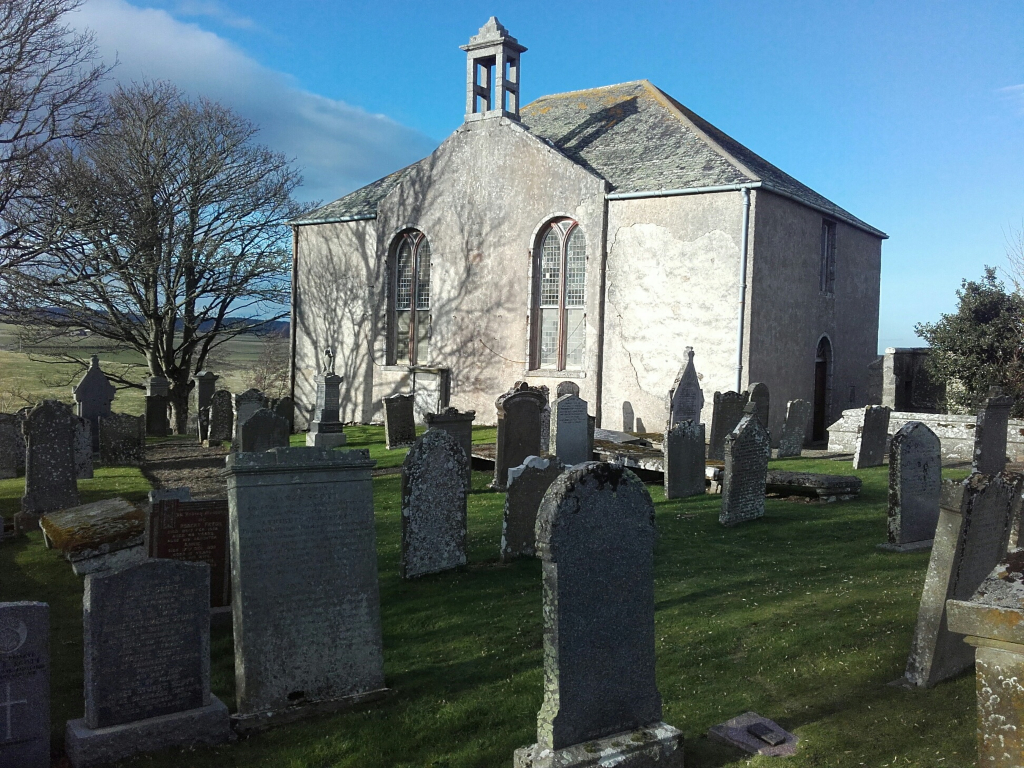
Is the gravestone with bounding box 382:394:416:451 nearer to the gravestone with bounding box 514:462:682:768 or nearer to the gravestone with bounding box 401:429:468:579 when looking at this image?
the gravestone with bounding box 401:429:468:579

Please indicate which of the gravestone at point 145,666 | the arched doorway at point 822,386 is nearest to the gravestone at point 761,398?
the arched doorway at point 822,386

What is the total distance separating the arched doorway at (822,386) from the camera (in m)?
22.2

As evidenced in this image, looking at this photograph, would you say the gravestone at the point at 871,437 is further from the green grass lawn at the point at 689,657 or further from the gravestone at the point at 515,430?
the gravestone at the point at 515,430

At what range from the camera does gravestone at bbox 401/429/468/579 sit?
821cm

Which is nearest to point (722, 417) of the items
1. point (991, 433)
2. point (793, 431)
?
point (793, 431)

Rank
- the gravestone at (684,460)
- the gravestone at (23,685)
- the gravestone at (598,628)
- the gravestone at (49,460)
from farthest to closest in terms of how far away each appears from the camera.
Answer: the gravestone at (684,460) → the gravestone at (49,460) → the gravestone at (23,685) → the gravestone at (598,628)

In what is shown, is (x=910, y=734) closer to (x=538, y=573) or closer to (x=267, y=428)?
(x=538, y=573)

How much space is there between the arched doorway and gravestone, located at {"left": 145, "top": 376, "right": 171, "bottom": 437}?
17.8 m

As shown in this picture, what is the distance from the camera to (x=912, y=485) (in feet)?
28.9

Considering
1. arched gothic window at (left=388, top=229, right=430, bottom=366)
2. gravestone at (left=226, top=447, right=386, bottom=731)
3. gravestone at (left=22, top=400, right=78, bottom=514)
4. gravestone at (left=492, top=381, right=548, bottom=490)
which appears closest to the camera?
gravestone at (left=226, top=447, right=386, bottom=731)

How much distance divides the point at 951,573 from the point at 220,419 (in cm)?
1725

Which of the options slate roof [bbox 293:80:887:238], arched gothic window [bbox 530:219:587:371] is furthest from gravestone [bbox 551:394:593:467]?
slate roof [bbox 293:80:887:238]

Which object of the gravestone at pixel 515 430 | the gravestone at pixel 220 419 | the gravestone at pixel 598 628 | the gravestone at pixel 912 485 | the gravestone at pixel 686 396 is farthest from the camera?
the gravestone at pixel 220 419

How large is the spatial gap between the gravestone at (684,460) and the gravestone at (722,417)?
9.21 ft
